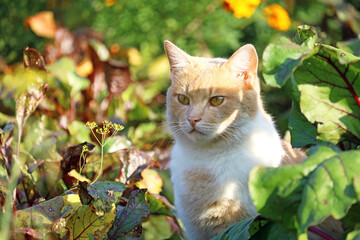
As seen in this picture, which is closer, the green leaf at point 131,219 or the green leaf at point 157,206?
the green leaf at point 131,219

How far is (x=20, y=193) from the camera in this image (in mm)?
1739

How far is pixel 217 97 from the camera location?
221 cm

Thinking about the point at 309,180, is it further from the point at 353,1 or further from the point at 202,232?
the point at 353,1

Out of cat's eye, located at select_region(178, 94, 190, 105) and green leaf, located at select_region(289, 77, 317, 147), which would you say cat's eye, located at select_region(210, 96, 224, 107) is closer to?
cat's eye, located at select_region(178, 94, 190, 105)

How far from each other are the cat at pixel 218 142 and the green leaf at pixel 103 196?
28.5 inches

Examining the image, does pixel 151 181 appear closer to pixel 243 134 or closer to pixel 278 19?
pixel 243 134

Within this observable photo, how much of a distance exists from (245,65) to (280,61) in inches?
39.5

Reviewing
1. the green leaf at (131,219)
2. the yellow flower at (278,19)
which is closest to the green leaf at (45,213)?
the green leaf at (131,219)

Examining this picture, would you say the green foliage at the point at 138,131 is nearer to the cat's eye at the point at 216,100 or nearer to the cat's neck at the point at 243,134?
the cat's neck at the point at 243,134

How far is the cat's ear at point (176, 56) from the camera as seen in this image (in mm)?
2322

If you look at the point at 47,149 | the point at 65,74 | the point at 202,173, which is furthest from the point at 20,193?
the point at 65,74

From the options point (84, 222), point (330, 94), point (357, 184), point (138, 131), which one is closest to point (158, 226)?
point (84, 222)

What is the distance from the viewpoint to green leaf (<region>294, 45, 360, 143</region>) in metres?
1.26

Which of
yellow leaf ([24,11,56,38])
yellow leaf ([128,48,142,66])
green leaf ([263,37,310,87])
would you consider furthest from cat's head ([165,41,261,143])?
yellow leaf ([24,11,56,38])
